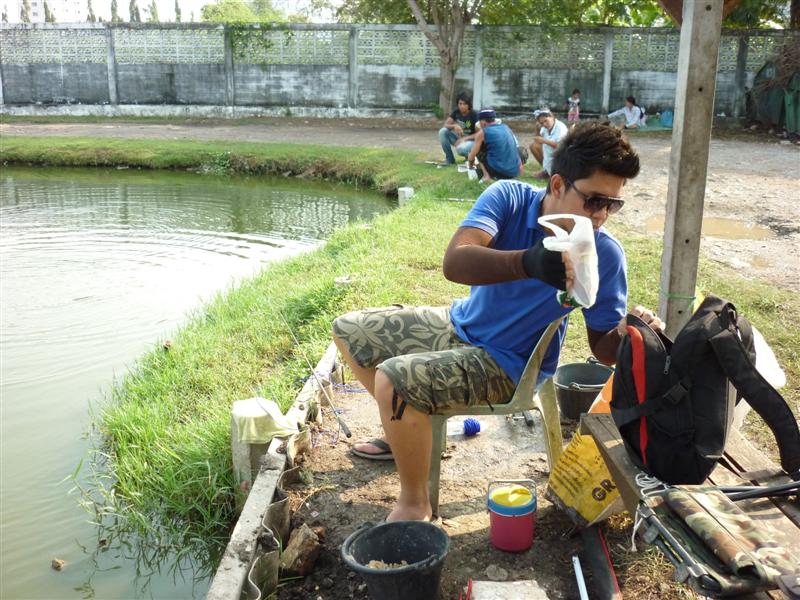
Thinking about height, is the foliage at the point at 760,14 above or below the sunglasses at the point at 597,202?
above

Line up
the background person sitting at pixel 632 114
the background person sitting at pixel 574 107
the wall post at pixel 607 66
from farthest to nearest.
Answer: the wall post at pixel 607 66, the background person sitting at pixel 632 114, the background person sitting at pixel 574 107

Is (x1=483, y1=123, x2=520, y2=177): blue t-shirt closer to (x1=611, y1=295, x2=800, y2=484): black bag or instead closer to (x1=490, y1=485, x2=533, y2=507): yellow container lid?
(x1=490, y1=485, x2=533, y2=507): yellow container lid

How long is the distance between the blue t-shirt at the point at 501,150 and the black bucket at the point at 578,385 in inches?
280

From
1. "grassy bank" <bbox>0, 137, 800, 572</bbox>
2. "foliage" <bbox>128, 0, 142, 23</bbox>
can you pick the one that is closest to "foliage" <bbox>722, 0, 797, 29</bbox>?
"grassy bank" <bbox>0, 137, 800, 572</bbox>

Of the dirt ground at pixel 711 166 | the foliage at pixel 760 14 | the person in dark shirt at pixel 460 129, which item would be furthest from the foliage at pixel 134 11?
the person in dark shirt at pixel 460 129

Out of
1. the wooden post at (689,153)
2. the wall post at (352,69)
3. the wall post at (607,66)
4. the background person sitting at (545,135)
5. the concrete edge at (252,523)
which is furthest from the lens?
the wall post at (352,69)

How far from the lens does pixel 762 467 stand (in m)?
2.55

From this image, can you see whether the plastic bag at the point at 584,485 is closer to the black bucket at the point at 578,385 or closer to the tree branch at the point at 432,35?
the black bucket at the point at 578,385

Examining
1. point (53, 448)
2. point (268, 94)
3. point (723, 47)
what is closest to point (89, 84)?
point (268, 94)

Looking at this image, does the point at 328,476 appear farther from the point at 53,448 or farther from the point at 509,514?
the point at 53,448

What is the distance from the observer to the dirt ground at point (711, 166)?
301 inches

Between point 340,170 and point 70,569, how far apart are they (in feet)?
37.6

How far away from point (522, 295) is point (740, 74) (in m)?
20.2

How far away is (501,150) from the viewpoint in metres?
10.8
